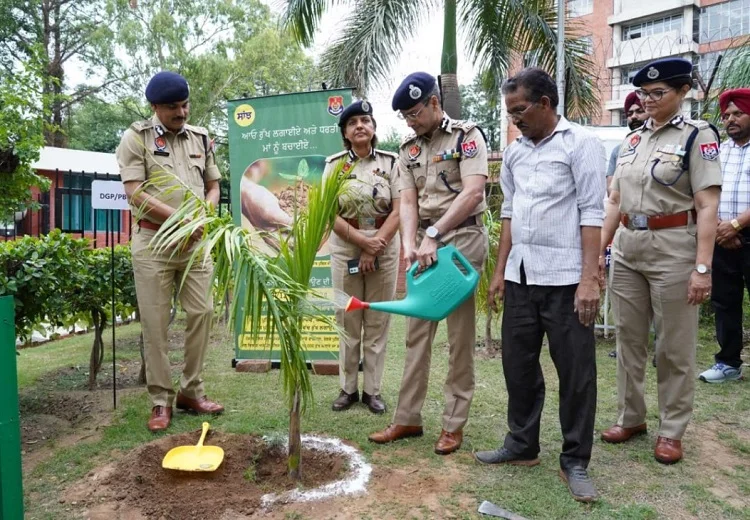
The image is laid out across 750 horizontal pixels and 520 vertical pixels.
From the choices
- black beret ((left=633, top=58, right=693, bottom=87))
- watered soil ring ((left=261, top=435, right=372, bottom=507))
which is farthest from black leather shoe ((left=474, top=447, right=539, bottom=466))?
black beret ((left=633, top=58, right=693, bottom=87))

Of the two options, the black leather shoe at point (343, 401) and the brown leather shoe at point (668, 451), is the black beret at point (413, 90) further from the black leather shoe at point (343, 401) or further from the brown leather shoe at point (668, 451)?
the brown leather shoe at point (668, 451)

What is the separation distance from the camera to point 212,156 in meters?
4.23

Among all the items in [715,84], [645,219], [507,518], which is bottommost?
[507,518]

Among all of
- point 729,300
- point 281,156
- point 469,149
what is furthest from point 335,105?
point 729,300

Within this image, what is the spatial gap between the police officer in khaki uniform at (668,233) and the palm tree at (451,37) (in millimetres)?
6281

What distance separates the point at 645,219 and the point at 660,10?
2823 centimetres

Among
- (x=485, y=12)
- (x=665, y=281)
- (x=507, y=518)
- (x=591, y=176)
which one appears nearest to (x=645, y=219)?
(x=665, y=281)

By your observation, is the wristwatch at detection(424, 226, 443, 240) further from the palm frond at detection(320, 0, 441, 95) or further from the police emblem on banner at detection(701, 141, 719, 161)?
the palm frond at detection(320, 0, 441, 95)

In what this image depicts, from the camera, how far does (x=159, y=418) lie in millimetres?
3785

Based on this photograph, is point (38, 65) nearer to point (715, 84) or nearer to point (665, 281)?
point (665, 281)

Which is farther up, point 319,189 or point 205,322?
point 319,189

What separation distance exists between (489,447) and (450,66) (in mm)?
7612

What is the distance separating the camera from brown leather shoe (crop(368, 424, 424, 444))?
350 cm

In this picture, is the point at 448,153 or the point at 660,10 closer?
the point at 448,153
